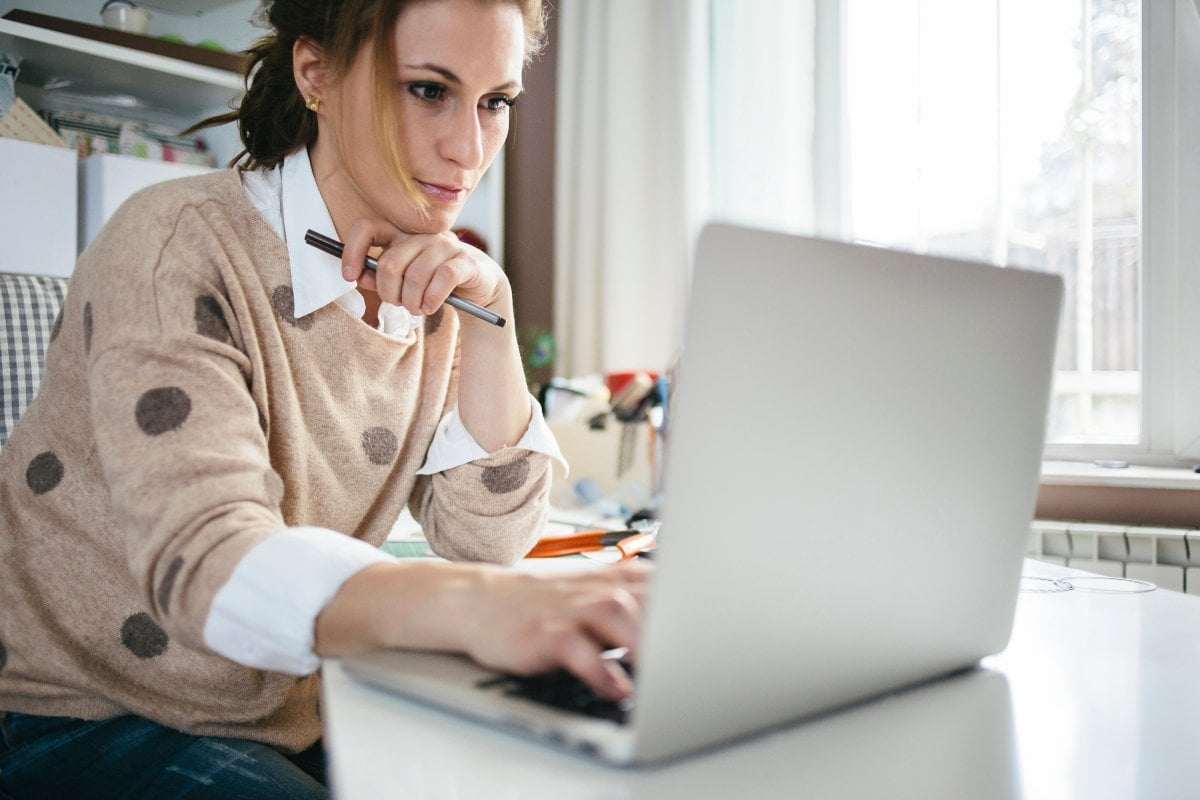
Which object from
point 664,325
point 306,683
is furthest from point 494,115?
point 664,325

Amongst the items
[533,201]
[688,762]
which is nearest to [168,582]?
[688,762]

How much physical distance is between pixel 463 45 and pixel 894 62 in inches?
61.2

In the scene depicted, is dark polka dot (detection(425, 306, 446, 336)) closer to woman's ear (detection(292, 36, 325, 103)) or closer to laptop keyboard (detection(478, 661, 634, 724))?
woman's ear (detection(292, 36, 325, 103))

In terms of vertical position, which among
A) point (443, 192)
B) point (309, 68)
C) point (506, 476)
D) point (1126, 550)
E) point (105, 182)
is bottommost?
point (1126, 550)

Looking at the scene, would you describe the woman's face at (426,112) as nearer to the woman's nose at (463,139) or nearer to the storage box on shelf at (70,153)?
the woman's nose at (463,139)

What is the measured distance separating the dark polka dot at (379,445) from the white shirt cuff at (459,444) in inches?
1.9

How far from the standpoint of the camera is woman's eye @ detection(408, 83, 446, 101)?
2.85ft

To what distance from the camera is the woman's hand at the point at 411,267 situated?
0.81 metres

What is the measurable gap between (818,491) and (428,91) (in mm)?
593

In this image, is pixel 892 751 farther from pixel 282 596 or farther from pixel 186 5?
pixel 186 5

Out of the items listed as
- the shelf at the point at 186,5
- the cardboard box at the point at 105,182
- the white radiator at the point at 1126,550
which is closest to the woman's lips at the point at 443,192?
the white radiator at the point at 1126,550

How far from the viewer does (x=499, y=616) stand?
47 centimetres

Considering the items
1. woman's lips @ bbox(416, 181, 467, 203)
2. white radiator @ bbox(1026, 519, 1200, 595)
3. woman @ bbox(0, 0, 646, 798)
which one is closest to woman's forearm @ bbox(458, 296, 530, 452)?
woman @ bbox(0, 0, 646, 798)

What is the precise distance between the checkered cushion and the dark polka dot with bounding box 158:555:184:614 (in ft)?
3.30
